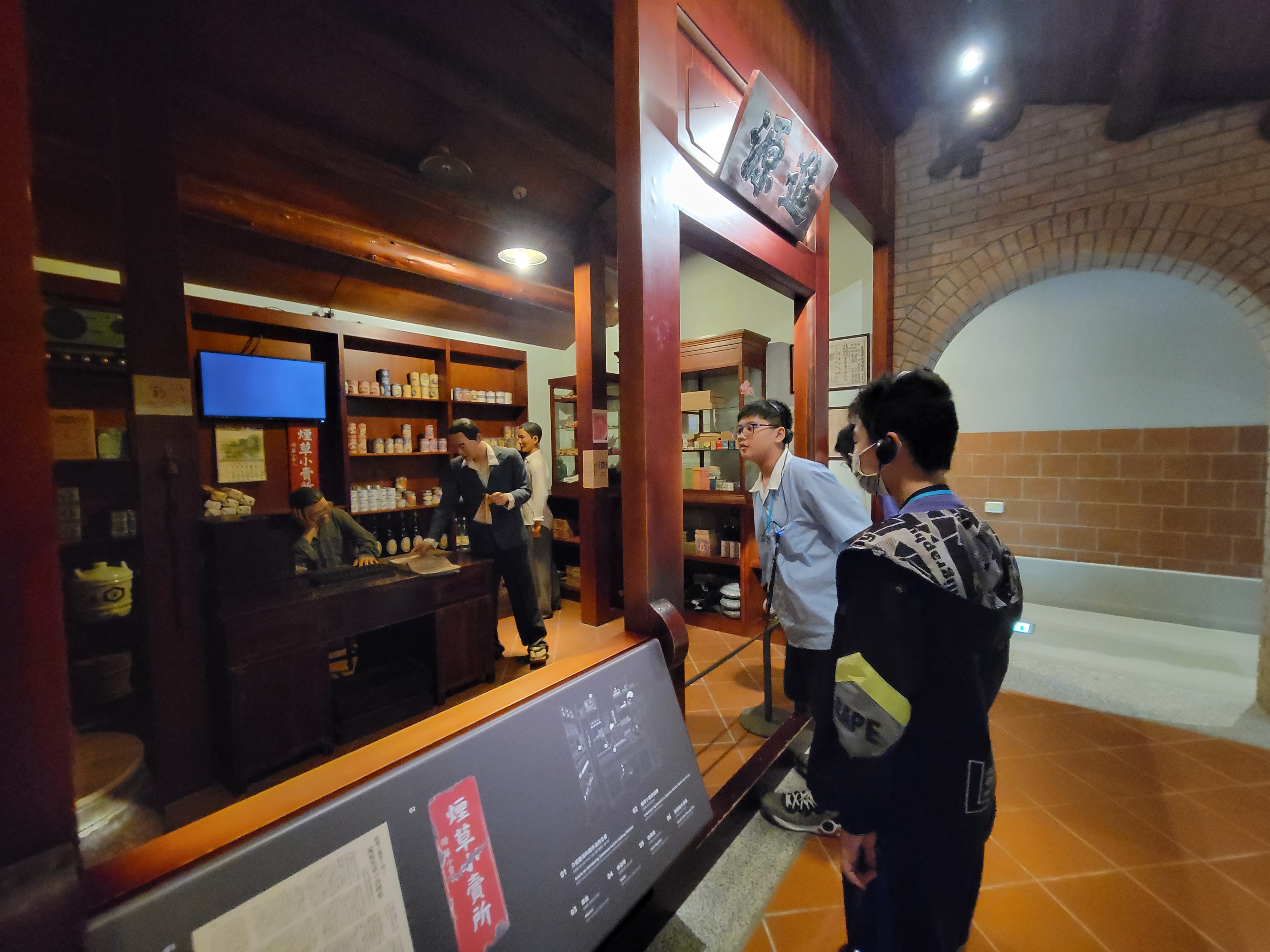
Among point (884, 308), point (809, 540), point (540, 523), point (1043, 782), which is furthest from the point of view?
point (540, 523)

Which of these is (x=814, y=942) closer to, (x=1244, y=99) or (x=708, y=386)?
(x=708, y=386)

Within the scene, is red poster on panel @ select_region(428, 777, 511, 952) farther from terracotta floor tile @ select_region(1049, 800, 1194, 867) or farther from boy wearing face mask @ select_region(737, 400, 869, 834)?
terracotta floor tile @ select_region(1049, 800, 1194, 867)

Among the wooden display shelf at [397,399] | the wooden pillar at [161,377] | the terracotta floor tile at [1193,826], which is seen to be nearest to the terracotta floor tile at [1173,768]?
the terracotta floor tile at [1193,826]

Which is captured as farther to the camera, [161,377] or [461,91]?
[461,91]

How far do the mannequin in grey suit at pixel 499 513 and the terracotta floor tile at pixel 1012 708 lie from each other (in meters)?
2.85

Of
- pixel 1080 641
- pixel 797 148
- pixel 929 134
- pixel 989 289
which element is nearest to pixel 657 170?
pixel 797 148

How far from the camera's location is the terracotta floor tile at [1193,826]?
1886 mm

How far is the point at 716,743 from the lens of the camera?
255cm

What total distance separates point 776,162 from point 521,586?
305 centimetres

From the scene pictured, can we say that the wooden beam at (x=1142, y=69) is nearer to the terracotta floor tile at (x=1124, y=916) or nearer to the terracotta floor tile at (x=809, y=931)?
the terracotta floor tile at (x=1124, y=916)

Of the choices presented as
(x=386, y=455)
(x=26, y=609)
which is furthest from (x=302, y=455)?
(x=26, y=609)

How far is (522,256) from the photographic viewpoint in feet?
12.9

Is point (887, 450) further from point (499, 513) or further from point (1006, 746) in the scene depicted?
→ point (499, 513)

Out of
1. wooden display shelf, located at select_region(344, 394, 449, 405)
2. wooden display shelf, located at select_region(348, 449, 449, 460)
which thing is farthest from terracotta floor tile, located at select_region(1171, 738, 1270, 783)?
wooden display shelf, located at select_region(344, 394, 449, 405)
